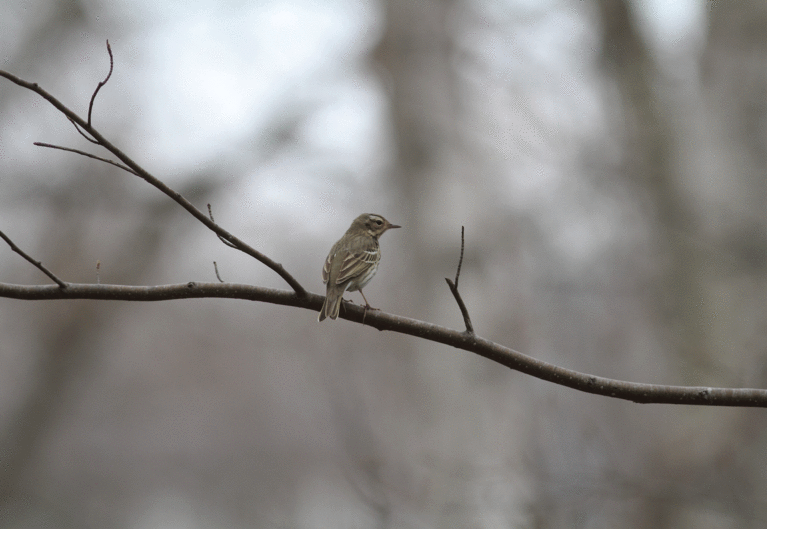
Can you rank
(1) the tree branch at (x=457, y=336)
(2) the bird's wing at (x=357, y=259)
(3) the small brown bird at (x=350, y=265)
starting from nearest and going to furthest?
(1) the tree branch at (x=457, y=336) < (3) the small brown bird at (x=350, y=265) < (2) the bird's wing at (x=357, y=259)

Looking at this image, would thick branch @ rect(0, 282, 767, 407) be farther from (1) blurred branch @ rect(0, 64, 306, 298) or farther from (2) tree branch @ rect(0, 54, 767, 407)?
(1) blurred branch @ rect(0, 64, 306, 298)

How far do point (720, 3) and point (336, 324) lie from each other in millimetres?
6330

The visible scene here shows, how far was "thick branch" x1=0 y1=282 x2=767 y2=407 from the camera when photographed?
245 centimetres

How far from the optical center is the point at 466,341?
8.30 feet

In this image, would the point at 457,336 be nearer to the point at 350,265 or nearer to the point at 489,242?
the point at 350,265

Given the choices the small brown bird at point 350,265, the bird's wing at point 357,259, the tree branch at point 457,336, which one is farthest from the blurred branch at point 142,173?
the bird's wing at point 357,259

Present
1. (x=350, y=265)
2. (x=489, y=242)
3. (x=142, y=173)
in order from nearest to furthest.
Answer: (x=142, y=173)
(x=350, y=265)
(x=489, y=242)

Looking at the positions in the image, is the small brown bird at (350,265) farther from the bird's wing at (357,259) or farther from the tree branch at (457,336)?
the tree branch at (457,336)

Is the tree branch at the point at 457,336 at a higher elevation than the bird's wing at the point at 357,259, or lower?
lower

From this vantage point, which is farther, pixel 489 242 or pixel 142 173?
pixel 489 242

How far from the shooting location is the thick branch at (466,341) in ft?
8.05

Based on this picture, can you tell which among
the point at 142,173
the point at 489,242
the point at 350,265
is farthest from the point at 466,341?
the point at 489,242

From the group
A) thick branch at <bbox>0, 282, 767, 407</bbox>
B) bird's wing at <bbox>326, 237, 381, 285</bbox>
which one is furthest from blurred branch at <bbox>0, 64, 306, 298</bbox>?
bird's wing at <bbox>326, 237, 381, 285</bbox>

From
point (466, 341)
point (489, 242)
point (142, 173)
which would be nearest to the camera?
point (142, 173)
